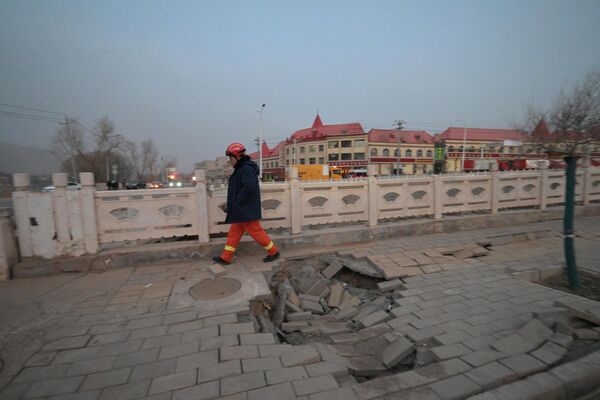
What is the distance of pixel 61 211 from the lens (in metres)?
4.45

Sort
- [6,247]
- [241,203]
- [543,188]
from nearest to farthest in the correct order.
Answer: [6,247], [241,203], [543,188]

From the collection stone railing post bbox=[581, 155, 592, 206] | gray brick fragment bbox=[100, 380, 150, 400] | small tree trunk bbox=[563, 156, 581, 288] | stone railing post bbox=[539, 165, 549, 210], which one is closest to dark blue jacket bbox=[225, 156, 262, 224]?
gray brick fragment bbox=[100, 380, 150, 400]

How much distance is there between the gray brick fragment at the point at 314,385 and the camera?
2004 millimetres

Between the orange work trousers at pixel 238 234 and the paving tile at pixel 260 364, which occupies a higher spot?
the orange work trousers at pixel 238 234

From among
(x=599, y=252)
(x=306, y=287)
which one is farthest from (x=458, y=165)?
(x=306, y=287)

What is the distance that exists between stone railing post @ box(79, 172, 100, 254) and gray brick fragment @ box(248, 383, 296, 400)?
4.11 m

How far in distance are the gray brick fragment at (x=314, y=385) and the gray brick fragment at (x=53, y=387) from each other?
1.69 metres

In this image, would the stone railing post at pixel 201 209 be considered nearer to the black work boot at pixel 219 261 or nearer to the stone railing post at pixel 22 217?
the black work boot at pixel 219 261

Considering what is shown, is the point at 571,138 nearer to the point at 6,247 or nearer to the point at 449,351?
the point at 449,351

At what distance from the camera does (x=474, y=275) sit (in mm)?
4211

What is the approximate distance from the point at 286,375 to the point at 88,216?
431 centimetres

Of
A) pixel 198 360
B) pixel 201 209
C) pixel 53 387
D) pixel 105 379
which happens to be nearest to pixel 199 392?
pixel 198 360

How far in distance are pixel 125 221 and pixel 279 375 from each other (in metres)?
3.98

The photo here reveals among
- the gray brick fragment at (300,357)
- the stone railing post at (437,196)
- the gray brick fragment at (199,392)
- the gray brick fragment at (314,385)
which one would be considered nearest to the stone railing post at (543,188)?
the stone railing post at (437,196)
